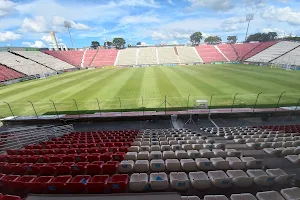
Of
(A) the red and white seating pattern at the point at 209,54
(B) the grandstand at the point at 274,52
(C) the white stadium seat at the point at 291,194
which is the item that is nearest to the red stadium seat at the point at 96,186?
(C) the white stadium seat at the point at 291,194

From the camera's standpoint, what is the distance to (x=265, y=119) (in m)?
15.2

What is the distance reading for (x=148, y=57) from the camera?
3270 inches

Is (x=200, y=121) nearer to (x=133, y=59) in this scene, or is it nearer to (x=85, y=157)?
(x=85, y=157)

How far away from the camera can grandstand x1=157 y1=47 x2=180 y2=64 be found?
254 feet

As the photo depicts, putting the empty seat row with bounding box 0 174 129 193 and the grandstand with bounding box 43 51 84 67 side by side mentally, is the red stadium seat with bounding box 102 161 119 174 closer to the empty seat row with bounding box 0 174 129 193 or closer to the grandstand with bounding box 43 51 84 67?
the empty seat row with bounding box 0 174 129 193

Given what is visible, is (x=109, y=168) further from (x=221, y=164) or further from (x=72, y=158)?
(x=221, y=164)

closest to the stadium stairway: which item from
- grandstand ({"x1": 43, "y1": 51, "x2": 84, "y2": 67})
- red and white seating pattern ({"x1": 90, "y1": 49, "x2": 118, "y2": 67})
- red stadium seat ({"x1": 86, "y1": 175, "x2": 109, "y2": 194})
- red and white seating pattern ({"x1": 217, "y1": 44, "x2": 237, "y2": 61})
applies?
red stadium seat ({"x1": 86, "y1": 175, "x2": 109, "y2": 194})

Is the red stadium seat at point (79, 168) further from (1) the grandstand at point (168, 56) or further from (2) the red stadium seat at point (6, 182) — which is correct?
(1) the grandstand at point (168, 56)

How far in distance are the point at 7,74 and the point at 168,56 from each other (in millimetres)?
65970

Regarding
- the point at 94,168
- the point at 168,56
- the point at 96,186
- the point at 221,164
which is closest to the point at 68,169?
the point at 94,168

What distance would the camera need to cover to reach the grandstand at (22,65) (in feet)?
162

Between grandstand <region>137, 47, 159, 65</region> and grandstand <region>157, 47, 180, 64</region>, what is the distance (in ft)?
8.83

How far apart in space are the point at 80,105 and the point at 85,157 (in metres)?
15.0

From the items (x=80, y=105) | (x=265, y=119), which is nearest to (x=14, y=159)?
(x=80, y=105)
